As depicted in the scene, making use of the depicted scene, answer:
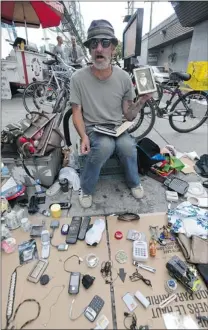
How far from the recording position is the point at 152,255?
3.86 ft

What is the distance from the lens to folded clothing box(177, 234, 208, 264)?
1.12 metres

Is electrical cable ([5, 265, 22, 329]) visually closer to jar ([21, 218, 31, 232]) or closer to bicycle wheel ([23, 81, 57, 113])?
jar ([21, 218, 31, 232])

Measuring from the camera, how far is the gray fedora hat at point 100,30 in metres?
1.35

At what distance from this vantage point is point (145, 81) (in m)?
1.54

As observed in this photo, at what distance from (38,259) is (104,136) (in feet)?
3.19

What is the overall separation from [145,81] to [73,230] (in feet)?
4.23

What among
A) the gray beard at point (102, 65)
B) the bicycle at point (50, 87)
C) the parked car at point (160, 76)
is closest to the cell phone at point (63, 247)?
the gray beard at point (102, 65)

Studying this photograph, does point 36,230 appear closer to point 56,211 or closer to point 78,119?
point 56,211

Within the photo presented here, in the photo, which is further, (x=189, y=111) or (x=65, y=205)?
(x=189, y=111)

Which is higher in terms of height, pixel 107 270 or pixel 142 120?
pixel 142 120

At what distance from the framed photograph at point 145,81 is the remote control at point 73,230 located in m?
1.10

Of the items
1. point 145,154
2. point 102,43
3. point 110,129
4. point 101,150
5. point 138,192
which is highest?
point 102,43

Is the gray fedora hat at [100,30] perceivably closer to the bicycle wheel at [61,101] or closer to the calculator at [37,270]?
the calculator at [37,270]

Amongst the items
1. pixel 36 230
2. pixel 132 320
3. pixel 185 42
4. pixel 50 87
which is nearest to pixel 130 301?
pixel 132 320
